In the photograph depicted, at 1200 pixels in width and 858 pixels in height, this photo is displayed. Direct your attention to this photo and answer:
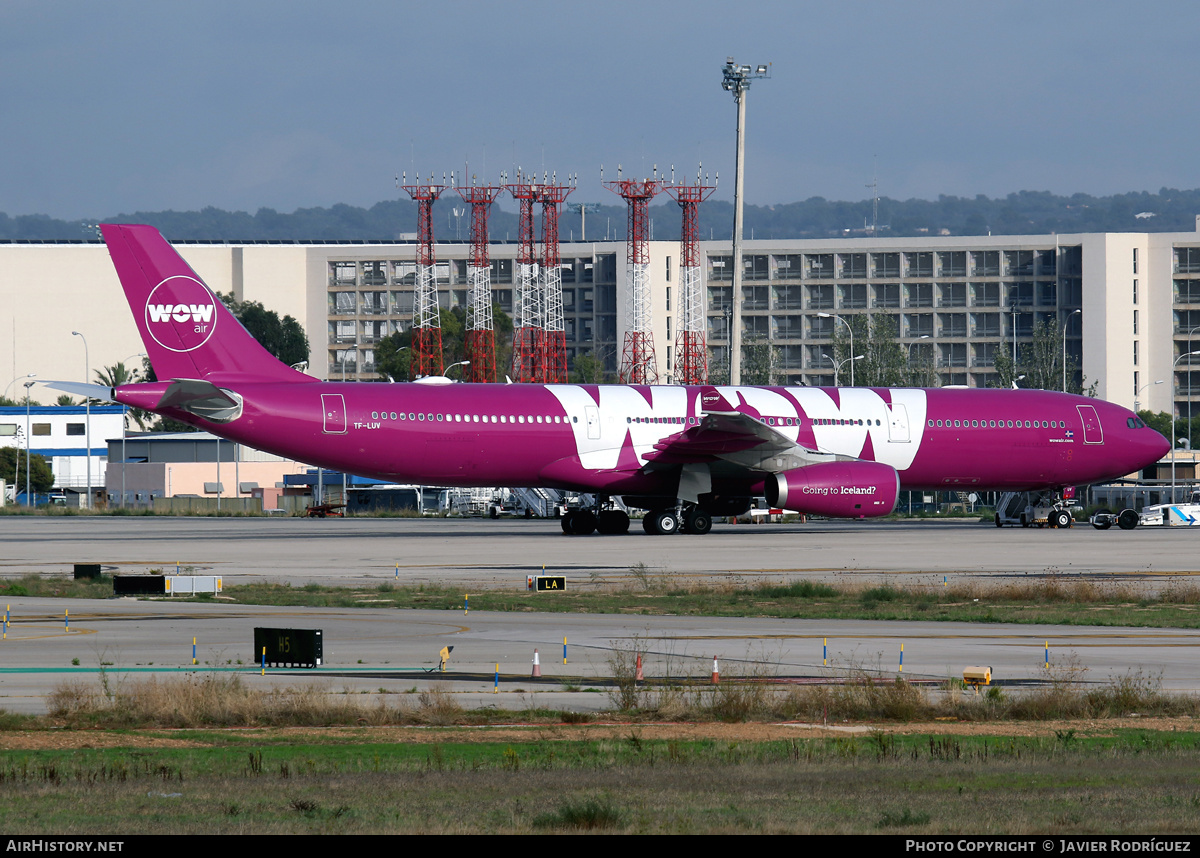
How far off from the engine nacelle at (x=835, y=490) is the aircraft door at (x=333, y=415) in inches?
491

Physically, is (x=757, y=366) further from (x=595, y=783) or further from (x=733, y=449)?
(x=595, y=783)

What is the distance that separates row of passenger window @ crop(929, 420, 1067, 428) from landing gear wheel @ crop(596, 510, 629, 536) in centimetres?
1020

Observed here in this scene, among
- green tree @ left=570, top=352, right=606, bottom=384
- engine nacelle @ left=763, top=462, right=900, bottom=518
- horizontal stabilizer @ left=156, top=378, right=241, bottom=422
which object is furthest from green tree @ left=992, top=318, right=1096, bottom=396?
horizontal stabilizer @ left=156, top=378, right=241, bottom=422

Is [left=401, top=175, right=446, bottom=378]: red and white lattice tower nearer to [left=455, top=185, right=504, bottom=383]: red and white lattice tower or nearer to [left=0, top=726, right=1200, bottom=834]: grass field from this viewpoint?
[left=455, top=185, right=504, bottom=383]: red and white lattice tower

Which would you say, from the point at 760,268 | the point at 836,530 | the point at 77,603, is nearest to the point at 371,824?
the point at 77,603

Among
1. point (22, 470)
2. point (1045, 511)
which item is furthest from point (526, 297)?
point (1045, 511)

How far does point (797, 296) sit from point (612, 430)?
110 meters

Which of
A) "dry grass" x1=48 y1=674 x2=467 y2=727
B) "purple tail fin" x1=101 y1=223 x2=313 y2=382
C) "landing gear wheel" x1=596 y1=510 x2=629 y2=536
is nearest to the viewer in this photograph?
"dry grass" x1=48 y1=674 x2=467 y2=727

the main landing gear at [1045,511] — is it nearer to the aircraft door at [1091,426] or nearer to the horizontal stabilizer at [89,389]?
the aircraft door at [1091,426]

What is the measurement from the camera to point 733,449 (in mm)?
44625

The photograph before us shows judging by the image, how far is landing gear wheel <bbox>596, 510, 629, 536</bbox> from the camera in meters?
47.5

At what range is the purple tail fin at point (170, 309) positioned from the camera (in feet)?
140

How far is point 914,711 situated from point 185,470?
91612 mm
